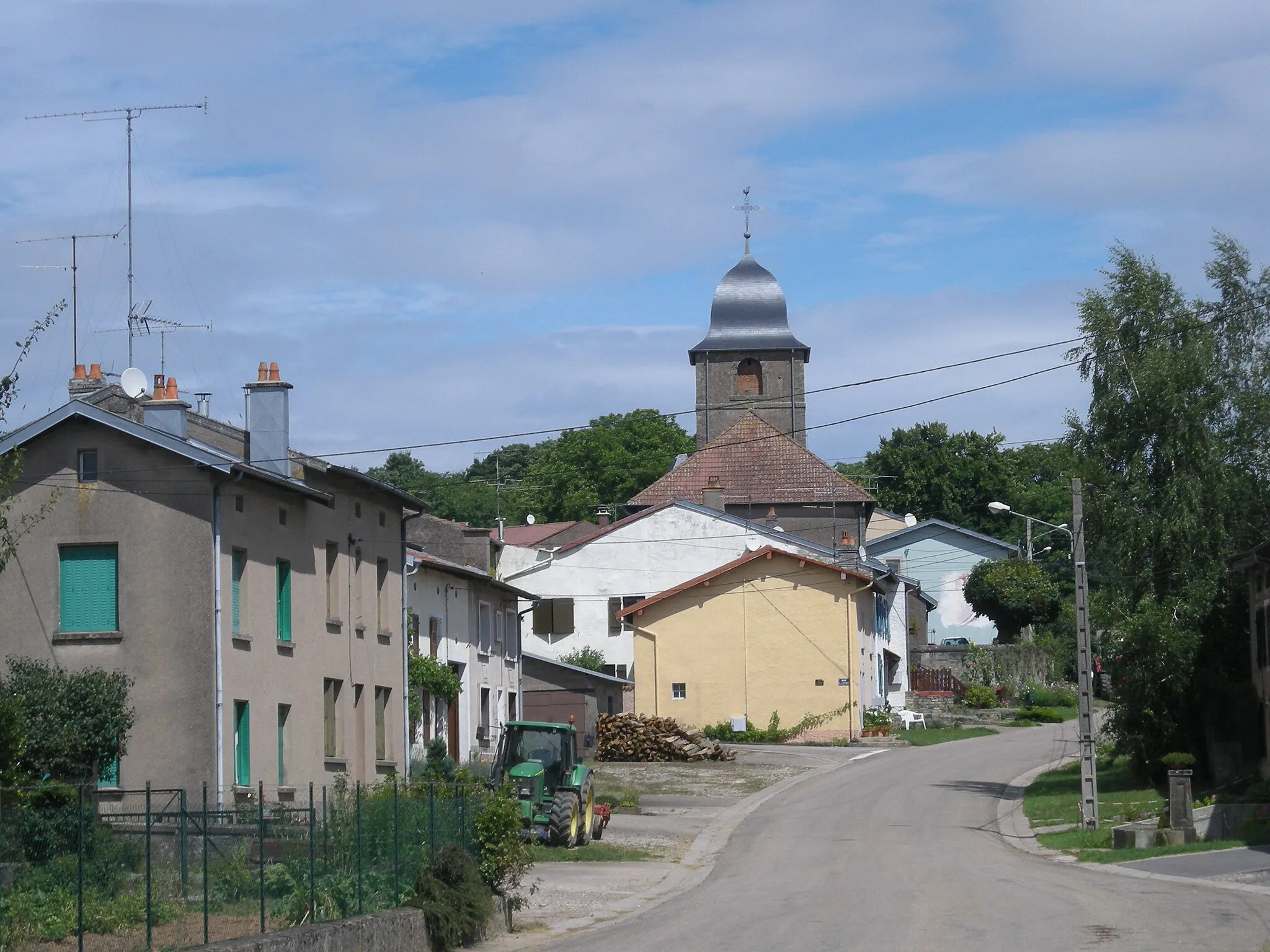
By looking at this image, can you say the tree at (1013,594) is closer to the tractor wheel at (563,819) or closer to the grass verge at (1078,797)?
the grass verge at (1078,797)

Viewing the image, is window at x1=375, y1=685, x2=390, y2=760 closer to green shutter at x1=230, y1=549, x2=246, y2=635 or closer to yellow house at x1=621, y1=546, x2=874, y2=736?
green shutter at x1=230, y1=549, x2=246, y2=635

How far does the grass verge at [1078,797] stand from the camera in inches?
1238

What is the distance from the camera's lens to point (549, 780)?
28000 mm

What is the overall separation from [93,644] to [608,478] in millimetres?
74852

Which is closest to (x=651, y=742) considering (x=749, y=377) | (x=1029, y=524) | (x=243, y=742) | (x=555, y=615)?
(x=555, y=615)

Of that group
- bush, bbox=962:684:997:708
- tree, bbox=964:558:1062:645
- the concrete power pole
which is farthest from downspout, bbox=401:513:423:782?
tree, bbox=964:558:1062:645

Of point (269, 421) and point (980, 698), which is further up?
point (269, 421)

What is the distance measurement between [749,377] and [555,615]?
115 feet

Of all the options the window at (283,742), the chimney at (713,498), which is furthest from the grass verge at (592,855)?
the chimney at (713,498)

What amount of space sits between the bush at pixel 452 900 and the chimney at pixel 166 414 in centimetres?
1270

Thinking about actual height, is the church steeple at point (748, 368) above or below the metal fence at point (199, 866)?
above

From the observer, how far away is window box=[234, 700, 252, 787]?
2670 cm

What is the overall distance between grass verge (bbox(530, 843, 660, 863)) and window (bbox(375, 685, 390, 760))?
22.4 feet

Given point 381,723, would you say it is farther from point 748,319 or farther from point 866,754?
point 748,319
